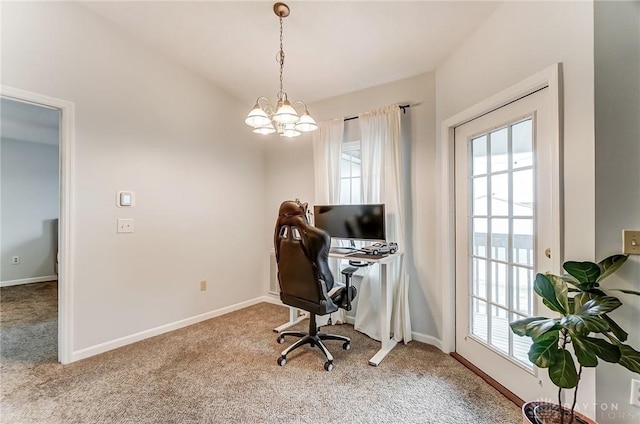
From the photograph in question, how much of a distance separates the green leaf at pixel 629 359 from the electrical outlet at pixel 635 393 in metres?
0.31

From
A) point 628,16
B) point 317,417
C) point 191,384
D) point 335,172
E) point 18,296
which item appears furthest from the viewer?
point 18,296

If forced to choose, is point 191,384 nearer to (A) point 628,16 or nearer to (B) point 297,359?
(B) point 297,359

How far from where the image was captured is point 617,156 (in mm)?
1250

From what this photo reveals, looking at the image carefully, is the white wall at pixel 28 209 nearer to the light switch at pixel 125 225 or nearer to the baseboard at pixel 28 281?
the baseboard at pixel 28 281

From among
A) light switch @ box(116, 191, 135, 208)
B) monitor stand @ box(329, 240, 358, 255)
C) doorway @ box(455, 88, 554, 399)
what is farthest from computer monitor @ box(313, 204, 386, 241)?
Answer: light switch @ box(116, 191, 135, 208)

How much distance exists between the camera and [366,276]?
9.30 ft

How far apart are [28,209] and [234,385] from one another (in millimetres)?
5478

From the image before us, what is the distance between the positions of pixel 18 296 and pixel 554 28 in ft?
21.6

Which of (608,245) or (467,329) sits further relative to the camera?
(467,329)

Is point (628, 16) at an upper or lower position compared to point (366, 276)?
upper

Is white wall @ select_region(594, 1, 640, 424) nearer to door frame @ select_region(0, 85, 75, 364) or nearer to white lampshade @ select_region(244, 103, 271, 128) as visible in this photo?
white lampshade @ select_region(244, 103, 271, 128)

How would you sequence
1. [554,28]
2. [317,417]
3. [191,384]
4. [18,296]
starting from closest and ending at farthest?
1. [554,28]
2. [317,417]
3. [191,384]
4. [18,296]

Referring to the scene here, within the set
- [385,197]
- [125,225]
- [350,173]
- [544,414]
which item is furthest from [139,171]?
[544,414]

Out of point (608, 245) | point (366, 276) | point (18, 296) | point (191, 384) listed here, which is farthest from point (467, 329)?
point (18, 296)
